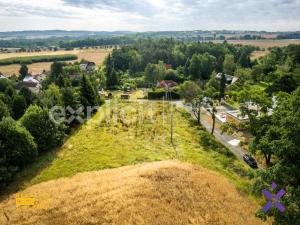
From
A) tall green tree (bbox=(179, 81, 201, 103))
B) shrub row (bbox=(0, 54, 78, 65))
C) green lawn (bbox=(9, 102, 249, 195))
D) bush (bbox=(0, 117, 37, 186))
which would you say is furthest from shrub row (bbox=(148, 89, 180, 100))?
shrub row (bbox=(0, 54, 78, 65))

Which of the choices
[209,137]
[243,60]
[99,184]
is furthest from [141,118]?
[243,60]

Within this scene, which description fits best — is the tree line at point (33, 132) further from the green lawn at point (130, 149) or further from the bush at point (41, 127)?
the green lawn at point (130, 149)

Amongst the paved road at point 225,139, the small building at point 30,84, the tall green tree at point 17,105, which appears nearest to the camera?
the paved road at point 225,139

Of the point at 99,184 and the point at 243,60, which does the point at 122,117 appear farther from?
the point at 243,60

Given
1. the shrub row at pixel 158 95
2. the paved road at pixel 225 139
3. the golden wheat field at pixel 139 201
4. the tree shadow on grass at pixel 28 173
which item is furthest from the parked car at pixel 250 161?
the shrub row at pixel 158 95

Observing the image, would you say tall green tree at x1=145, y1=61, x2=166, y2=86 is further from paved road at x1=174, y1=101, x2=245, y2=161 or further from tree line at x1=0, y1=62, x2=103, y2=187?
tree line at x1=0, y1=62, x2=103, y2=187
